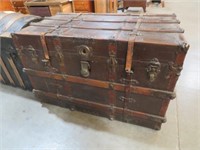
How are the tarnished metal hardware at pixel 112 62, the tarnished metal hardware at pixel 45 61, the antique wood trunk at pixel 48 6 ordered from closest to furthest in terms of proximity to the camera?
1. the tarnished metal hardware at pixel 112 62
2. the tarnished metal hardware at pixel 45 61
3. the antique wood trunk at pixel 48 6

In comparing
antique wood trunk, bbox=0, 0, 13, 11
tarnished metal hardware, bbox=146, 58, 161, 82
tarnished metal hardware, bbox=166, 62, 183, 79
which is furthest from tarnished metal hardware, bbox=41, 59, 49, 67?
antique wood trunk, bbox=0, 0, 13, 11

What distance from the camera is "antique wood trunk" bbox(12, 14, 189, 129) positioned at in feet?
3.50

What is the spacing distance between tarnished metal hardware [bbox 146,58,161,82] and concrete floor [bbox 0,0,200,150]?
61 centimetres

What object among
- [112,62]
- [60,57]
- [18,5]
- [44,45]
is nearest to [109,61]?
[112,62]

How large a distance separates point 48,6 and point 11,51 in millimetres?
1688

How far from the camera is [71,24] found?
4.76 ft

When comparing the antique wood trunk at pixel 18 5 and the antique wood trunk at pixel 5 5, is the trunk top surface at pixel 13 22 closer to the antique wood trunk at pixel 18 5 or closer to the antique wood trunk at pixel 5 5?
the antique wood trunk at pixel 18 5

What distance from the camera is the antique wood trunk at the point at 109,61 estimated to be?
1066mm

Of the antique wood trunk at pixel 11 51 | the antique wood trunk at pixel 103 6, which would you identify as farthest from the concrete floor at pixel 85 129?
the antique wood trunk at pixel 103 6

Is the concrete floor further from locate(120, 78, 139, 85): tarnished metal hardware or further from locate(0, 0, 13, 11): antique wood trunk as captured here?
locate(0, 0, 13, 11): antique wood trunk

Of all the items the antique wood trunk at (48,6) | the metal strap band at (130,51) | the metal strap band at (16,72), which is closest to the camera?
the metal strap band at (130,51)

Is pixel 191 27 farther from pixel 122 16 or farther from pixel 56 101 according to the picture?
pixel 56 101

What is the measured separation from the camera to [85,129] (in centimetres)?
149

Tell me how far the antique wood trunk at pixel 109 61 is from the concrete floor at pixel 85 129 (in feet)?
0.35
